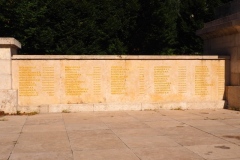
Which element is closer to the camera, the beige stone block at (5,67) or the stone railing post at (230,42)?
the beige stone block at (5,67)

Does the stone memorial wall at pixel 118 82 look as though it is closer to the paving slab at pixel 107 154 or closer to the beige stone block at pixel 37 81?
the beige stone block at pixel 37 81

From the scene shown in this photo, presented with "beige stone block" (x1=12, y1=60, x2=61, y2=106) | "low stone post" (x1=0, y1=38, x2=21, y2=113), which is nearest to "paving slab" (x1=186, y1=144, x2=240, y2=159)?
"beige stone block" (x1=12, y1=60, x2=61, y2=106)

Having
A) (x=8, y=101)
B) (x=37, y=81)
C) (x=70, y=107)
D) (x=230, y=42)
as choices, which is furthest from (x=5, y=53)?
(x=230, y=42)

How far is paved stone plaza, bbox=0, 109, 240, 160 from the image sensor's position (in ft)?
19.6

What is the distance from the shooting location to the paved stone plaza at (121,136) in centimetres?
598

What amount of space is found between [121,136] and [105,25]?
55.9 ft

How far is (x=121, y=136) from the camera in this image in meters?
7.53

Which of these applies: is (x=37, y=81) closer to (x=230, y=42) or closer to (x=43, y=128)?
(x=43, y=128)

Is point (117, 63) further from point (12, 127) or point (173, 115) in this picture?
point (12, 127)

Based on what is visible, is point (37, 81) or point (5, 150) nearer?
point (5, 150)

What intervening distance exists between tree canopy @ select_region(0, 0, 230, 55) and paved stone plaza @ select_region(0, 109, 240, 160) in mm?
12058

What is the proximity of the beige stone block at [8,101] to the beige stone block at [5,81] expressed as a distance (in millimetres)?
208

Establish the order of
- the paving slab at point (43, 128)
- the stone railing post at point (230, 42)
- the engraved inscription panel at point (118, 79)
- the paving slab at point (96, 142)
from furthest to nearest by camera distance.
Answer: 1. the stone railing post at point (230, 42)
2. the engraved inscription panel at point (118, 79)
3. the paving slab at point (43, 128)
4. the paving slab at point (96, 142)

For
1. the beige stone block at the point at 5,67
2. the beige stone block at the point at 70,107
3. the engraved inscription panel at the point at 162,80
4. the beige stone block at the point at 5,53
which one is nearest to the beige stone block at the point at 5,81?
the beige stone block at the point at 5,67
